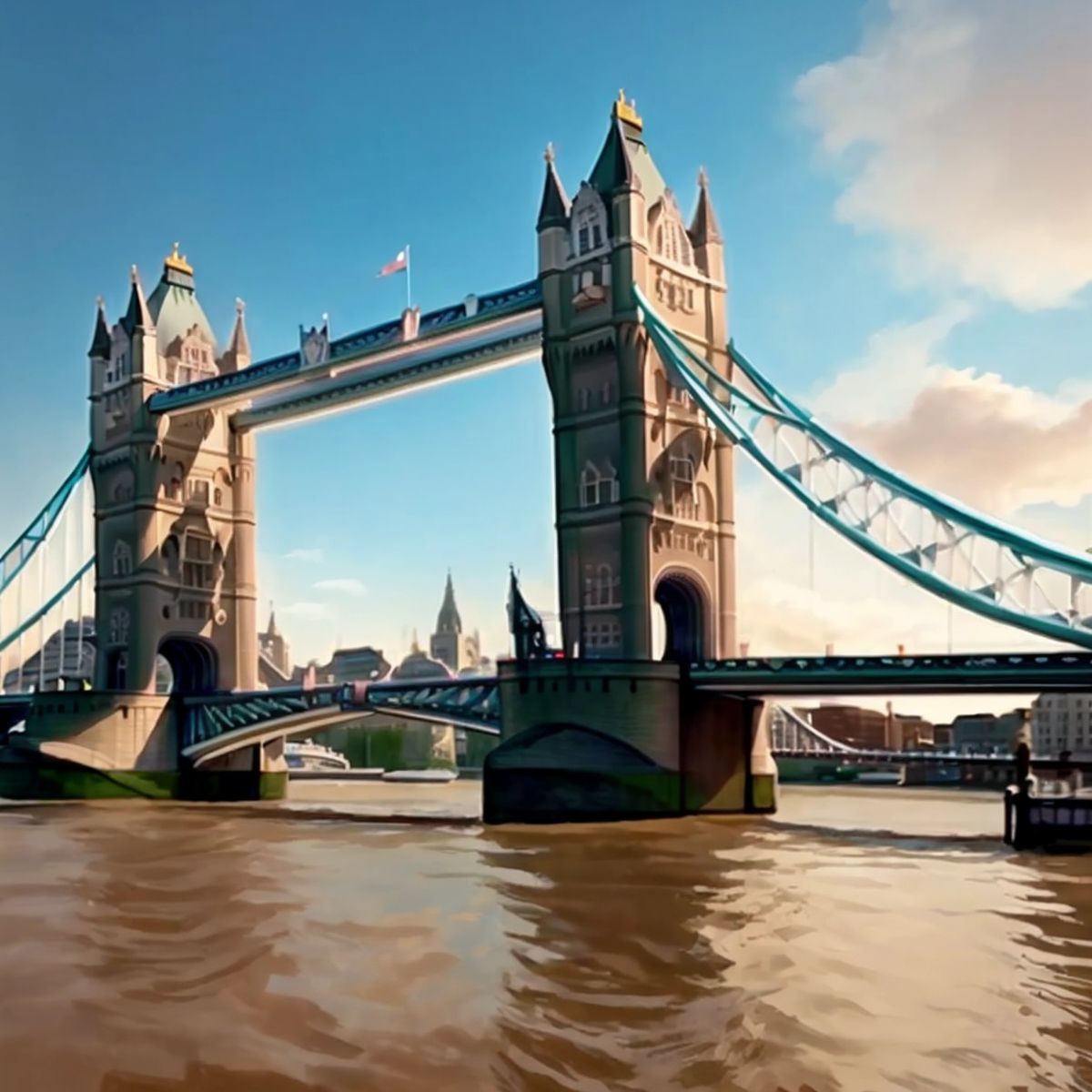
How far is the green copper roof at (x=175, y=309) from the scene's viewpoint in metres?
65.3

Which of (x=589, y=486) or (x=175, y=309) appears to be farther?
(x=175, y=309)

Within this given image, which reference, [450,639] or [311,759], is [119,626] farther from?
[450,639]

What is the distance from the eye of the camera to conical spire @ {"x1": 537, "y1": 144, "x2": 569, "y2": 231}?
4747 cm

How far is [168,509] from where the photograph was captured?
6231 centimetres

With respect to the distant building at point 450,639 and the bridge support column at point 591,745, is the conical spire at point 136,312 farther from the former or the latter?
the distant building at point 450,639

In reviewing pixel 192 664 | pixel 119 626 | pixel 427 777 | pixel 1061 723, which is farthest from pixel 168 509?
pixel 1061 723

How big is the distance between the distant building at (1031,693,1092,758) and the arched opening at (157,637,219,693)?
232ft

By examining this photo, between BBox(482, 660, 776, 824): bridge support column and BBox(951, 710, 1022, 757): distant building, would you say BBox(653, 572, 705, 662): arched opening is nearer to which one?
BBox(482, 660, 776, 824): bridge support column

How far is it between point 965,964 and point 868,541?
79.5 feet

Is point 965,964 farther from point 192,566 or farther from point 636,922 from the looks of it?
point 192,566

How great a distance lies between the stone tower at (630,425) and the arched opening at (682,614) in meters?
0.07

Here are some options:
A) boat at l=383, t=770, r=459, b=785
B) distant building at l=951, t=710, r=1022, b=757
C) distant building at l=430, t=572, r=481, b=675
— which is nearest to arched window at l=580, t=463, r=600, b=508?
boat at l=383, t=770, r=459, b=785

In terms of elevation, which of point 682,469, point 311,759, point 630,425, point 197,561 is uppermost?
point 630,425

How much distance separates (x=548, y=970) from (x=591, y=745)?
25.0 metres
